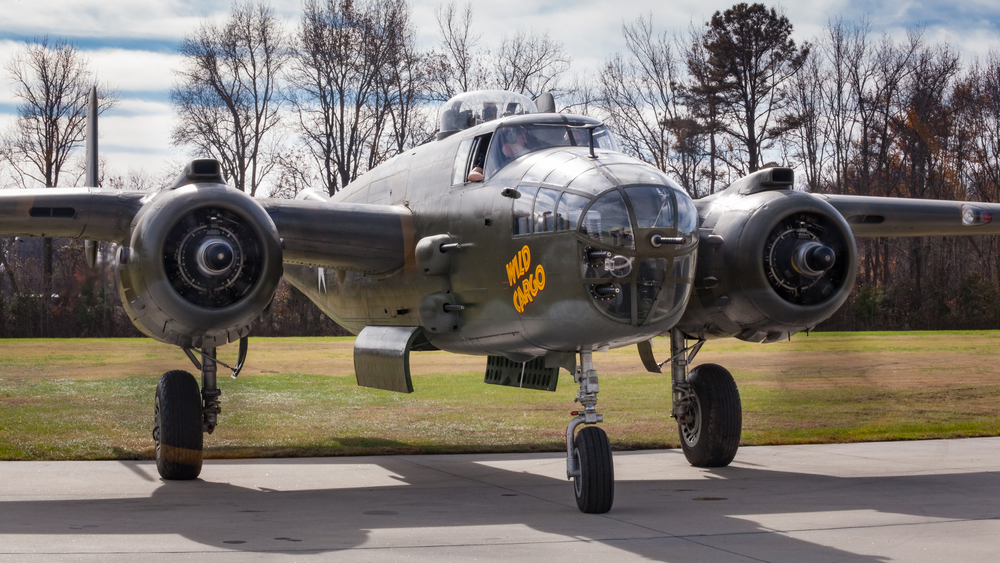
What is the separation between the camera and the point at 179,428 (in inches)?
431

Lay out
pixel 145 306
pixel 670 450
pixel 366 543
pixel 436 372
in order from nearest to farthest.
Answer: pixel 366 543, pixel 145 306, pixel 670 450, pixel 436 372

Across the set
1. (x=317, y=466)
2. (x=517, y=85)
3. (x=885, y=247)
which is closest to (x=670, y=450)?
(x=317, y=466)

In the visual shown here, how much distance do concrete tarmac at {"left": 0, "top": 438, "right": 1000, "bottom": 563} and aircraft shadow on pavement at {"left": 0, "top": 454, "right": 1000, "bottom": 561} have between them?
0.02 m

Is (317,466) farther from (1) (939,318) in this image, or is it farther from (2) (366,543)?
(1) (939,318)

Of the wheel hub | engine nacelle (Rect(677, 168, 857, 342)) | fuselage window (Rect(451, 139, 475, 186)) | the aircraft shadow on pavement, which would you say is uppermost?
fuselage window (Rect(451, 139, 475, 186))

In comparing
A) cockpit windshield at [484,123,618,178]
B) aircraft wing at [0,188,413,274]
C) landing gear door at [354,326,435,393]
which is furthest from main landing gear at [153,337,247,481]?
cockpit windshield at [484,123,618,178]

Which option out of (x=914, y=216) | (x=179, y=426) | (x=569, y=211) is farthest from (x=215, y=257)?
(x=914, y=216)

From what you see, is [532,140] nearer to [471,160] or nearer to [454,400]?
[471,160]

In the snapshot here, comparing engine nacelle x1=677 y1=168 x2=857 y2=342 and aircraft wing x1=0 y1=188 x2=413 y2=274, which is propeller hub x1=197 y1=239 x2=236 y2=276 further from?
engine nacelle x1=677 y1=168 x2=857 y2=342

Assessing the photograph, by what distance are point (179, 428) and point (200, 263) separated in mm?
2433

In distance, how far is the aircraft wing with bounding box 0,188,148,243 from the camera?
10422 mm

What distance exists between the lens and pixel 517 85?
46.3 meters

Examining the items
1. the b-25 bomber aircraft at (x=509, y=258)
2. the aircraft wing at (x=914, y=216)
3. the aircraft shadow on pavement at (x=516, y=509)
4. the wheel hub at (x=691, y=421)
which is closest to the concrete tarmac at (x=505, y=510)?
the aircraft shadow on pavement at (x=516, y=509)

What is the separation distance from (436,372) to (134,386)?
9.49 metres
